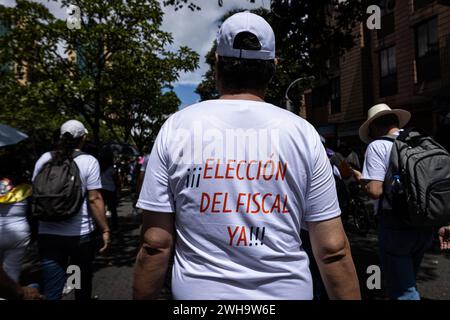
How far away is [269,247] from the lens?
1.38 meters

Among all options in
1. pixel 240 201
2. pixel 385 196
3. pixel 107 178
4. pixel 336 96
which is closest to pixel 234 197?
pixel 240 201

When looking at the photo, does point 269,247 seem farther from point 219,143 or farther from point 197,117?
point 197,117

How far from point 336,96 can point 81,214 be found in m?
25.3

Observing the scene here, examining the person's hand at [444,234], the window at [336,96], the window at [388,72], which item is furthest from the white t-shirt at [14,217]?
the window at [336,96]

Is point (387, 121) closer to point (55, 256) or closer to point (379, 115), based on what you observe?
point (379, 115)

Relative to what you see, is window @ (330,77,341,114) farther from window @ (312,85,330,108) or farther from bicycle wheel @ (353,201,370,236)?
bicycle wheel @ (353,201,370,236)

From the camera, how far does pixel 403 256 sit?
111 inches

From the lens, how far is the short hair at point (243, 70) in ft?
4.92

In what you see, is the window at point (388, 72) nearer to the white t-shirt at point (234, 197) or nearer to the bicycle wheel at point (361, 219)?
the bicycle wheel at point (361, 219)

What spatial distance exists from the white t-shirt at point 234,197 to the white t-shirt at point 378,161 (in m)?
1.62

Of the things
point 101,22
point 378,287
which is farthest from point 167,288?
point 101,22

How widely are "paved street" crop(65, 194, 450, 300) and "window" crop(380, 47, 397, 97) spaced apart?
48.3 ft

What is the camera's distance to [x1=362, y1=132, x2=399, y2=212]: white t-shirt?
113 inches
